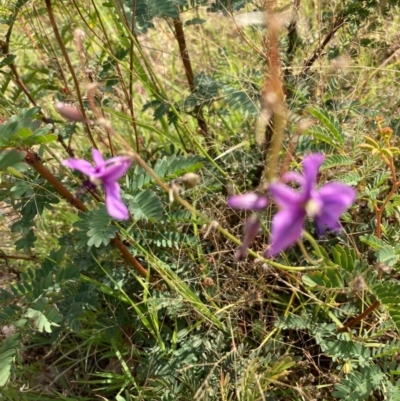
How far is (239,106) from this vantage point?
1.87 meters

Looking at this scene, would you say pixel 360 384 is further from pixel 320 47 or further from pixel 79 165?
pixel 320 47

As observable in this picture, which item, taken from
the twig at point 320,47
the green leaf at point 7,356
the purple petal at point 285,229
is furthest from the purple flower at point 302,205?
the twig at point 320,47

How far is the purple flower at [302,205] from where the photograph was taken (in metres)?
0.66

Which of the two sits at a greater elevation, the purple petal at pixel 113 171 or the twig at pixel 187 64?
the purple petal at pixel 113 171

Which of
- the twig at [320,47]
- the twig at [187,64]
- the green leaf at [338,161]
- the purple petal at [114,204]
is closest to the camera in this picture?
the purple petal at [114,204]

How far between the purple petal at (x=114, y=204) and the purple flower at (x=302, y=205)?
0.90ft

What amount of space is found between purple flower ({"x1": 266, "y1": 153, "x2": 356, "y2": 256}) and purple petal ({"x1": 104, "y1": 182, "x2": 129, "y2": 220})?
0.90ft

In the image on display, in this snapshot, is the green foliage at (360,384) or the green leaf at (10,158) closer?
the green leaf at (10,158)

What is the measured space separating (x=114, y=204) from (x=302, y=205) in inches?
12.7

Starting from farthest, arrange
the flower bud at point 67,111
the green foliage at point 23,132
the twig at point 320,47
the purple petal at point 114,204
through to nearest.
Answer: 1. the twig at point 320,47
2. the green foliage at point 23,132
3. the flower bud at point 67,111
4. the purple petal at point 114,204

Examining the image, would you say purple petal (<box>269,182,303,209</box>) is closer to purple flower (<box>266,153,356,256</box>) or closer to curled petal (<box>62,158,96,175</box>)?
purple flower (<box>266,153,356,256</box>)

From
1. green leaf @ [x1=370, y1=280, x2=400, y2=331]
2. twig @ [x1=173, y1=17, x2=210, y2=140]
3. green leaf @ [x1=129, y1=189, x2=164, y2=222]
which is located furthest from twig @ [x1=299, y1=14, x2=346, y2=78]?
green leaf @ [x1=370, y1=280, x2=400, y2=331]

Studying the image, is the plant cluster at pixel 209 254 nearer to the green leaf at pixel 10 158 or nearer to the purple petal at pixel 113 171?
the green leaf at pixel 10 158

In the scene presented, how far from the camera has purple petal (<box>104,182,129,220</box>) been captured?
0.84 metres
